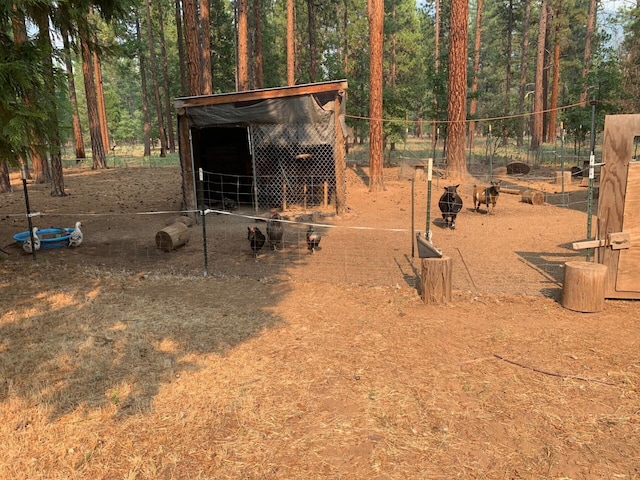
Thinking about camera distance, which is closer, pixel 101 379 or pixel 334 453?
pixel 334 453

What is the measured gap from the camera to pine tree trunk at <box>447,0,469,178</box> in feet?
55.2

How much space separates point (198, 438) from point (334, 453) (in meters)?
1.04

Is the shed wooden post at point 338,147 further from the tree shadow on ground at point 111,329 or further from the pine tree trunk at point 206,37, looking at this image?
the pine tree trunk at point 206,37

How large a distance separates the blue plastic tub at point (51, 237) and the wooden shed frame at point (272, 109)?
4.18 meters

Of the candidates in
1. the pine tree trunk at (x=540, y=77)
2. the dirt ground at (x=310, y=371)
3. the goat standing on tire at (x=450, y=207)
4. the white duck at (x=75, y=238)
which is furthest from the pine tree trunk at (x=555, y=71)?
the white duck at (x=75, y=238)

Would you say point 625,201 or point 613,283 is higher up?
point 625,201

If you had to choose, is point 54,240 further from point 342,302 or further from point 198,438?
point 198,438

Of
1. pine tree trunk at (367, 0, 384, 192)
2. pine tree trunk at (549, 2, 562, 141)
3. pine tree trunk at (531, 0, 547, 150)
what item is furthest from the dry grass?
pine tree trunk at (549, 2, 562, 141)

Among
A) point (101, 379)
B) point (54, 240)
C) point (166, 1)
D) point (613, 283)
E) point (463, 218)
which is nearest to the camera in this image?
point (101, 379)

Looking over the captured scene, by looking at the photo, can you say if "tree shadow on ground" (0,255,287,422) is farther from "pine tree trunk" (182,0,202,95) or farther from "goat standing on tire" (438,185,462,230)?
"pine tree trunk" (182,0,202,95)

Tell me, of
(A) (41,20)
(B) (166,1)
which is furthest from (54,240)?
(B) (166,1)

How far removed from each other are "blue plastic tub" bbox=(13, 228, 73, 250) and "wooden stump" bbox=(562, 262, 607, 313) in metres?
9.68

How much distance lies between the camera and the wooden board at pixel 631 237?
5793 mm

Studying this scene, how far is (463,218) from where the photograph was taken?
41.2 feet
